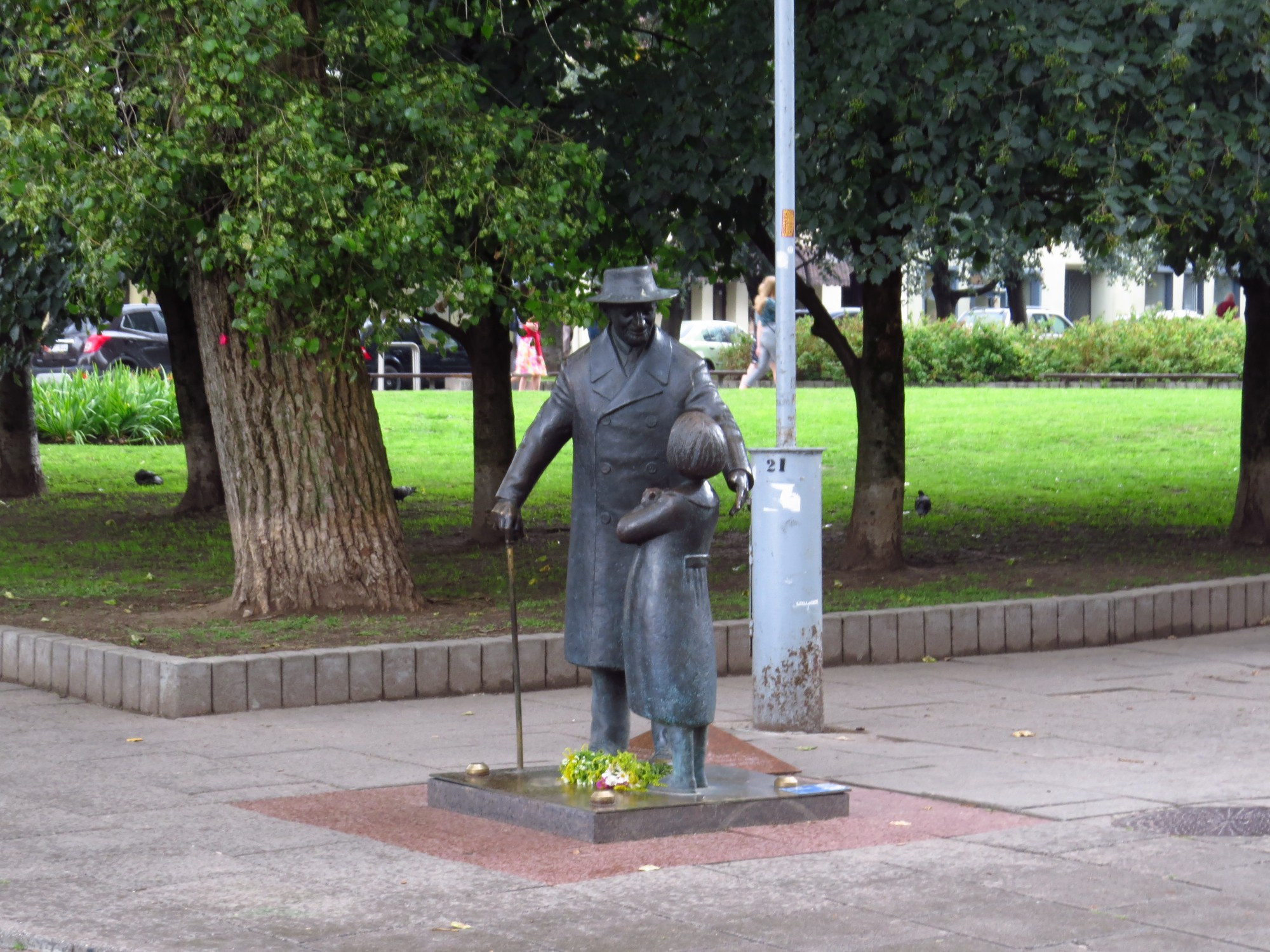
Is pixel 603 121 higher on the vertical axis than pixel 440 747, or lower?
higher

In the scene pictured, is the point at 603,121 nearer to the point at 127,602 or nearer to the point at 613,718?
the point at 127,602

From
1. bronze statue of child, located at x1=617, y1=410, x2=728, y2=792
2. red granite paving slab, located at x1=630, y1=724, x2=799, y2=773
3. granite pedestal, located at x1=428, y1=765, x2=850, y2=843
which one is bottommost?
red granite paving slab, located at x1=630, y1=724, x2=799, y2=773

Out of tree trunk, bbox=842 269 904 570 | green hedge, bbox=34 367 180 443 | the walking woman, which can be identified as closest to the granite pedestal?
tree trunk, bbox=842 269 904 570

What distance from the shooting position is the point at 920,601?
Answer: 1110 cm

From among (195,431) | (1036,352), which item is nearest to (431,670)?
(195,431)

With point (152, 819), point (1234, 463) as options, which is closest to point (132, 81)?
point (152, 819)

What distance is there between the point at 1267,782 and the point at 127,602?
662 cm

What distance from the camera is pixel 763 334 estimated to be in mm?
28219

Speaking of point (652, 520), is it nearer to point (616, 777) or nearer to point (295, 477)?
point (616, 777)

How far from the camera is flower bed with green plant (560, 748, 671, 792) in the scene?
6441 millimetres

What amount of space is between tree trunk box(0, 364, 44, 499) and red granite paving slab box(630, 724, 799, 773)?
11.4 m

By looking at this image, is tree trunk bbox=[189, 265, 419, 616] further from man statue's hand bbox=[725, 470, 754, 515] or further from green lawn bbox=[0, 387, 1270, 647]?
man statue's hand bbox=[725, 470, 754, 515]

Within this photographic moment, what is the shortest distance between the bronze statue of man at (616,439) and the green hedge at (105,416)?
1843 centimetres

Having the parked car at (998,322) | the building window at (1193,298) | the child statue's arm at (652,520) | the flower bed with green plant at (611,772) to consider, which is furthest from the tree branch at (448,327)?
the building window at (1193,298)
